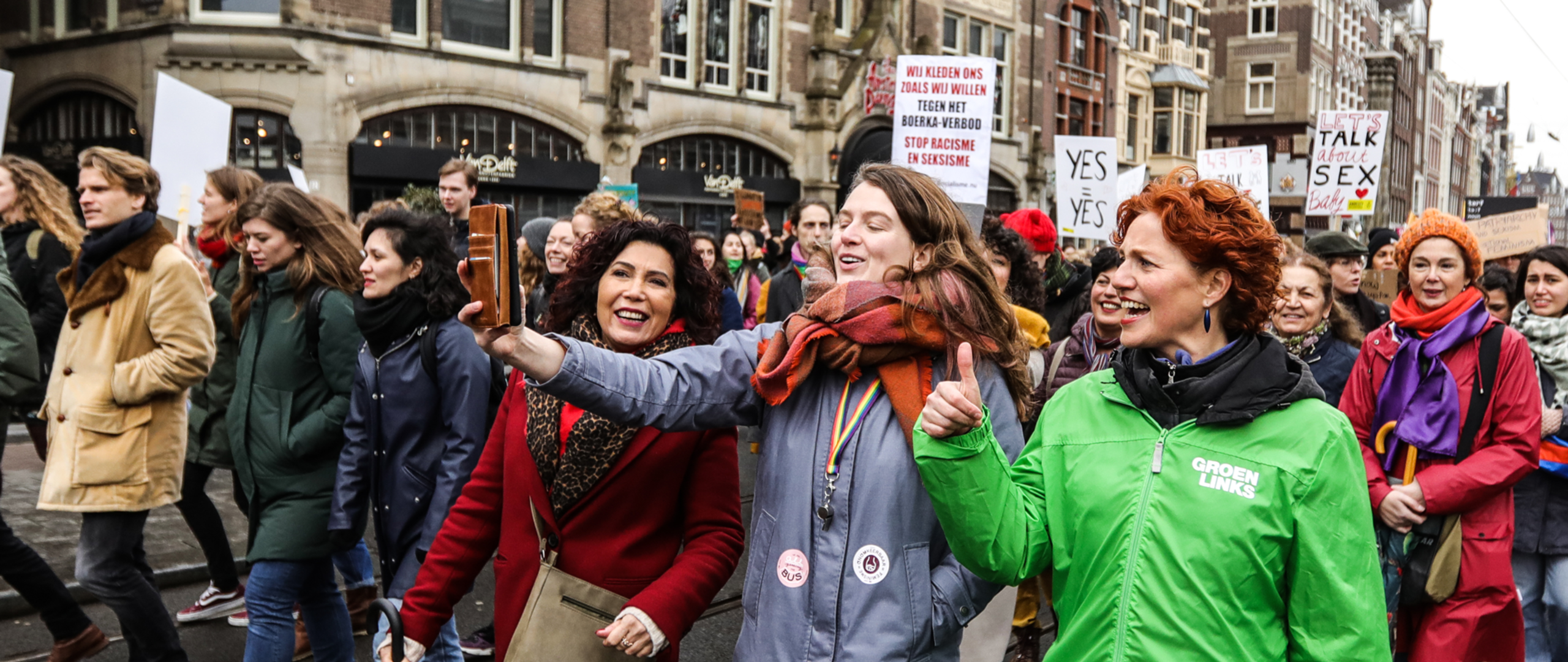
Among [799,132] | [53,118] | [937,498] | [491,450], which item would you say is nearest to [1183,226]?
[937,498]

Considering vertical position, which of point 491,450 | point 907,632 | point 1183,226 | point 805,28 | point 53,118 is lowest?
point 907,632

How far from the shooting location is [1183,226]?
87.2 inches

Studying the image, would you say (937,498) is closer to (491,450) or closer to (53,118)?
(491,450)

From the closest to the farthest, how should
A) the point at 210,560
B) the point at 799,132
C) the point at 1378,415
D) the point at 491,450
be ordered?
1. the point at 491,450
2. the point at 1378,415
3. the point at 210,560
4. the point at 799,132

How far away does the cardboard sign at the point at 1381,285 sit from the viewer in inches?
368

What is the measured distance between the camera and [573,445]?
2711 millimetres

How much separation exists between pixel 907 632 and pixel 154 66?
690 inches

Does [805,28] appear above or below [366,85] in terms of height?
above

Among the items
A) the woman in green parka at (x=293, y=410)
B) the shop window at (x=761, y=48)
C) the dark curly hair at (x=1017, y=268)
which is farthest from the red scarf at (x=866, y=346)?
the shop window at (x=761, y=48)

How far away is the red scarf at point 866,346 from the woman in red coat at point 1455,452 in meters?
2.33

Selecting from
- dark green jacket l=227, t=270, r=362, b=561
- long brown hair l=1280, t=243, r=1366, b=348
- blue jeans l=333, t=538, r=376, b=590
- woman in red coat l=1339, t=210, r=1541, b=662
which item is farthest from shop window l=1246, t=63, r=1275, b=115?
dark green jacket l=227, t=270, r=362, b=561

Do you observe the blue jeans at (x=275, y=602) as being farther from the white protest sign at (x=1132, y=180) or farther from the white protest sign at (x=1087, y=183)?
the white protest sign at (x=1132, y=180)

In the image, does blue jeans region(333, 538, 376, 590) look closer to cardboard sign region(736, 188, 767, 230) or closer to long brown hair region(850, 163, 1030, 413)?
long brown hair region(850, 163, 1030, 413)

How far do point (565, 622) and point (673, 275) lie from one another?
89 cm
